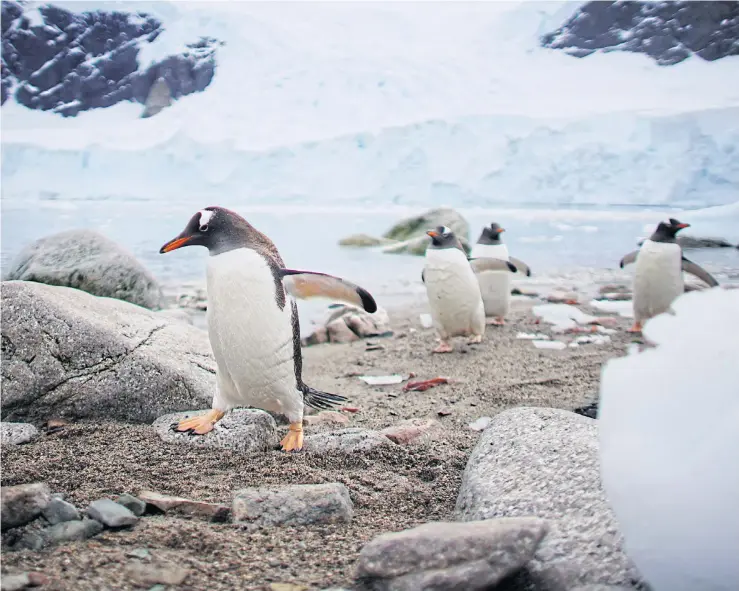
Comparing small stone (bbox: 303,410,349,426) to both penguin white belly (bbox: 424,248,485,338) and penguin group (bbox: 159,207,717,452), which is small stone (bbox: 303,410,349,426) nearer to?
penguin group (bbox: 159,207,717,452)

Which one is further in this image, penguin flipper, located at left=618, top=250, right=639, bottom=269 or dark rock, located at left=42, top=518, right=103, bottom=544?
penguin flipper, located at left=618, top=250, right=639, bottom=269

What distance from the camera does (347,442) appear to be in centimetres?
151

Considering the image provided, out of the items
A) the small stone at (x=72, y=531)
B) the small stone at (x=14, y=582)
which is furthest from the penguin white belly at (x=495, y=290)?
the small stone at (x=14, y=582)

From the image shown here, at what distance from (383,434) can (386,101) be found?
713 cm

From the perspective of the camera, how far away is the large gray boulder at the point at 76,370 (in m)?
1.76

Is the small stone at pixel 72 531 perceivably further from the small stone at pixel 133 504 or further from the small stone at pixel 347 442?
the small stone at pixel 347 442

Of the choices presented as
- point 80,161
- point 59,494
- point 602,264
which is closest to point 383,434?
point 59,494

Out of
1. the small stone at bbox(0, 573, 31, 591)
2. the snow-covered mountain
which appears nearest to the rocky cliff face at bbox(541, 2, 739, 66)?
the snow-covered mountain

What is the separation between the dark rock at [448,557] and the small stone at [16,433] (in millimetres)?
1075

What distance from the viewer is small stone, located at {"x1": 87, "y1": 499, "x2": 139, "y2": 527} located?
3.32ft

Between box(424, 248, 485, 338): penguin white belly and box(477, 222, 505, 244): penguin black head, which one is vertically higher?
box(477, 222, 505, 244): penguin black head

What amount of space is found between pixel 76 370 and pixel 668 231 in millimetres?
2899

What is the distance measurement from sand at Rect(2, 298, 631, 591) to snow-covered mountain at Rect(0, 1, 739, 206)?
2.22m

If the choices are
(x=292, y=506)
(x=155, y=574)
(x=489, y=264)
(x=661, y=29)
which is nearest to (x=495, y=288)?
(x=489, y=264)
